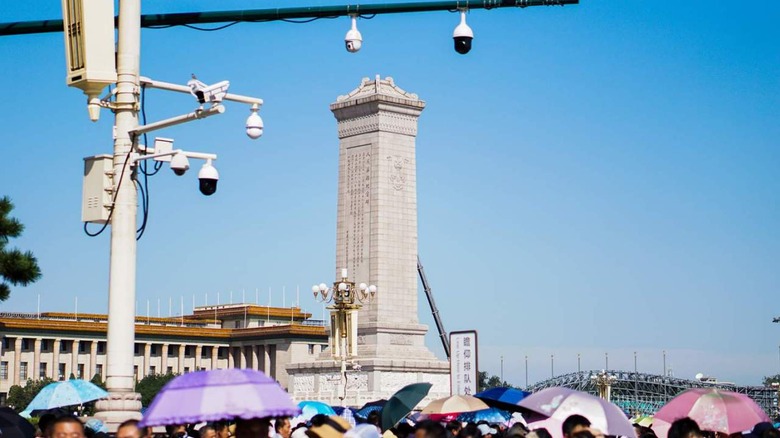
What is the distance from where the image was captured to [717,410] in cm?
1512

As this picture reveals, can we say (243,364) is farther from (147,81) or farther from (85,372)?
(147,81)

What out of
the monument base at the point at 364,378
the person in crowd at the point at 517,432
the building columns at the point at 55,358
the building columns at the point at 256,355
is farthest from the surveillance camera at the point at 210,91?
the building columns at the point at 256,355

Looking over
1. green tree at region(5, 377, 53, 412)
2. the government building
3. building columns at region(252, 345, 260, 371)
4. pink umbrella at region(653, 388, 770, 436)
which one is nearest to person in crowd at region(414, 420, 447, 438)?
pink umbrella at region(653, 388, 770, 436)

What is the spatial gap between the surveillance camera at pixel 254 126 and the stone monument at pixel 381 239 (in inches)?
2008

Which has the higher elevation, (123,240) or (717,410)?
(123,240)

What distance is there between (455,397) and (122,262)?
238 inches

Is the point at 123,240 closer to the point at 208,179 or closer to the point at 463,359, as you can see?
the point at 208,179

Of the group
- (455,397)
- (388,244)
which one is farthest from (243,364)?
(455,397)

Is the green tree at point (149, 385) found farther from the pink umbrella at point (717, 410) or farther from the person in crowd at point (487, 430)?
the pink umbrella at point (717, 410)

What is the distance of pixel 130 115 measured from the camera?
16562 mm

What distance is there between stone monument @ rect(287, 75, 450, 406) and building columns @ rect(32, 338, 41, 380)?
61478mm

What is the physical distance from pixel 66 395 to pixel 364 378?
49584 mm

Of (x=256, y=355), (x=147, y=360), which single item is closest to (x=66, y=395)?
(x=147, y=360)

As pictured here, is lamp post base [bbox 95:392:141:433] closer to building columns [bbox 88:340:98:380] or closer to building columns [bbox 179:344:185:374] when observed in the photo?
building columns [bbox 88:340:98:380]
